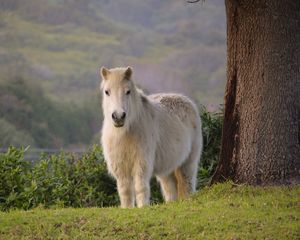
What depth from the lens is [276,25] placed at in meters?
9.32

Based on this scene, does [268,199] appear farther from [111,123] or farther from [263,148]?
[111,123]

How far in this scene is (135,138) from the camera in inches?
393

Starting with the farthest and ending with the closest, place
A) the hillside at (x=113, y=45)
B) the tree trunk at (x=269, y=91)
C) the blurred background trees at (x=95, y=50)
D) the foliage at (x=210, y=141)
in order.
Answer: the hillside at (x=113, y=45) < the blurred background trees at (x=95, y=50) < the foliage at (x=210, y=141) < the tree trunk at (x=269, y=91)

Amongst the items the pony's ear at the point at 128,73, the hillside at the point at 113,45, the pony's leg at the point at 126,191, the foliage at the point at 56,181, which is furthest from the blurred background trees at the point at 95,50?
the pony's ear at the point at 128,73

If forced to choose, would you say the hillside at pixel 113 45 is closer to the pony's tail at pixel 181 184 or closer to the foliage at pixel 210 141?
the foliage at pixel 210 141

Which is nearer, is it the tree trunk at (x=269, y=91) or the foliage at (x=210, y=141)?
the tree trunk at (x=269, y=91)

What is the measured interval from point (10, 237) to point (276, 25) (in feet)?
14.7

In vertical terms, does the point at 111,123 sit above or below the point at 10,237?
above

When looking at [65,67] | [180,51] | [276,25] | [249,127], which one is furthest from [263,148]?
[180,51]

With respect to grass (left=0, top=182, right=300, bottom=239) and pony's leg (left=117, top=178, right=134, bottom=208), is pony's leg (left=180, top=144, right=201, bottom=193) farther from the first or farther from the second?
grass (left=0, top=182, right=300, bottom=239)

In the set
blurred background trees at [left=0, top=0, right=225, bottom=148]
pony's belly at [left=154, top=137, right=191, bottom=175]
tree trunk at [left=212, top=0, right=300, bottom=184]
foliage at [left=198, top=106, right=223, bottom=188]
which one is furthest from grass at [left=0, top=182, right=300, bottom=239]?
blurred background trees at [left=0, top=0, right=225, bottom=148]

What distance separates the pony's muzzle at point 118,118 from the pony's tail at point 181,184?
8.03ft

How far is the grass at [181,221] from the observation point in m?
7.55

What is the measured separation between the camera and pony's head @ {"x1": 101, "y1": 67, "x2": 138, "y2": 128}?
9.53 metres
